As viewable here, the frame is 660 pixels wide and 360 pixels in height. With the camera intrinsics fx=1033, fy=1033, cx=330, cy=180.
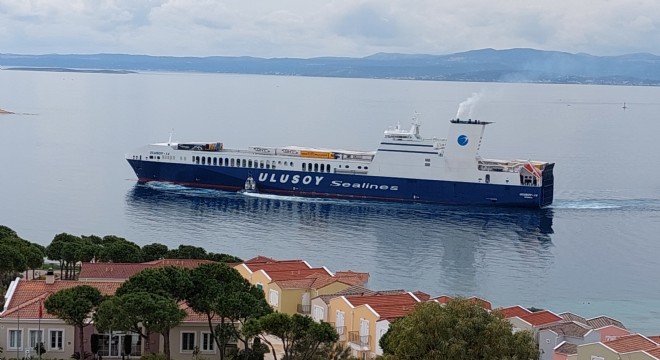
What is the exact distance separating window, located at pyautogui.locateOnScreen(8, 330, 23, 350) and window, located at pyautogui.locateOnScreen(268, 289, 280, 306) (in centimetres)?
733

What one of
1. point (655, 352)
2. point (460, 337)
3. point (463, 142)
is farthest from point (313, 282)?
point (463, 142)

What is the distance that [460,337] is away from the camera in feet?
62.1

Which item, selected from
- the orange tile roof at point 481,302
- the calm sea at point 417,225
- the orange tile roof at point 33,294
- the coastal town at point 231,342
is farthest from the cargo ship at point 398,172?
the orange tile roof at point 33,294

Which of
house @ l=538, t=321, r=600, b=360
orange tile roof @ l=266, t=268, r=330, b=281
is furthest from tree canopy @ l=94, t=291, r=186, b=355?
house @ l=538, t=321, r=600, b=360

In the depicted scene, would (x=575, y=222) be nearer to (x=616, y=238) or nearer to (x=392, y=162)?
(x=616, y=238)

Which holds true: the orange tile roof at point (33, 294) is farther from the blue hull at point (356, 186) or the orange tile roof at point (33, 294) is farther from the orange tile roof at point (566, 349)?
the blue hull at point (356, 186)

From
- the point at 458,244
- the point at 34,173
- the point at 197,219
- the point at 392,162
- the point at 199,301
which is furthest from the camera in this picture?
the point at 34,173

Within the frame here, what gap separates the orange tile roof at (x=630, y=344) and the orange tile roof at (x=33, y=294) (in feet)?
40.4

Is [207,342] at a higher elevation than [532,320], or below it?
below

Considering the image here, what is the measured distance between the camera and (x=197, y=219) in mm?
55031

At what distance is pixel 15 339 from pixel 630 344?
1382 centimetres

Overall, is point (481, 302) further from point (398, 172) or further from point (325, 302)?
point (398, 172)

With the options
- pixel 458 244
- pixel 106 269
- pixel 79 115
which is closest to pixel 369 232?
pixel 458 244

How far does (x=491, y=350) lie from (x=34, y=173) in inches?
2468
